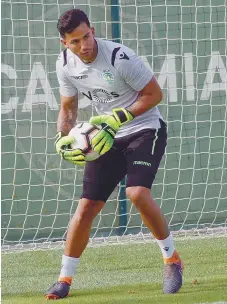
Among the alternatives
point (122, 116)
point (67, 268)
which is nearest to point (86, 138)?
point (122, 116)

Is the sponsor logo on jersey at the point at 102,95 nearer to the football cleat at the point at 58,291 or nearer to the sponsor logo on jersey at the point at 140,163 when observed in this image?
the sponsor logo on jersey at the point at 140,163

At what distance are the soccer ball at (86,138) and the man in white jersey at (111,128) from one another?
4 cm

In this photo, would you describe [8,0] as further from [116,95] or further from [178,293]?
[178,293]

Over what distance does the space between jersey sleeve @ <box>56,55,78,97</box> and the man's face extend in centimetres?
26

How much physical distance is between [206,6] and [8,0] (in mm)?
1954

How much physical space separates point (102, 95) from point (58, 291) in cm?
127

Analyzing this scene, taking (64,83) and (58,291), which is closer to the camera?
(58,291)

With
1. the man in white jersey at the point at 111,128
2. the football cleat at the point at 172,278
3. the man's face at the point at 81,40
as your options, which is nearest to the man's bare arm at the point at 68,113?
the man in white jersey at the point at 111,128

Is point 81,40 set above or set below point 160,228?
above

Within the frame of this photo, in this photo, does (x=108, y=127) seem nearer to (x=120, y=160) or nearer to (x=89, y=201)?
(x=120, y=160)

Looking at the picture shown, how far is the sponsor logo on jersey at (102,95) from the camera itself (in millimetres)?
6297

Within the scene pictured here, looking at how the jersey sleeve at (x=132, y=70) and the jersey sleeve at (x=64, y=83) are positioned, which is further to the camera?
the jersey sleeve at (x=64, y=83)

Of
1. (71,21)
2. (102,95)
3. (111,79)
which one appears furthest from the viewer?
(102,95)

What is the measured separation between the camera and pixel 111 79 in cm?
621
